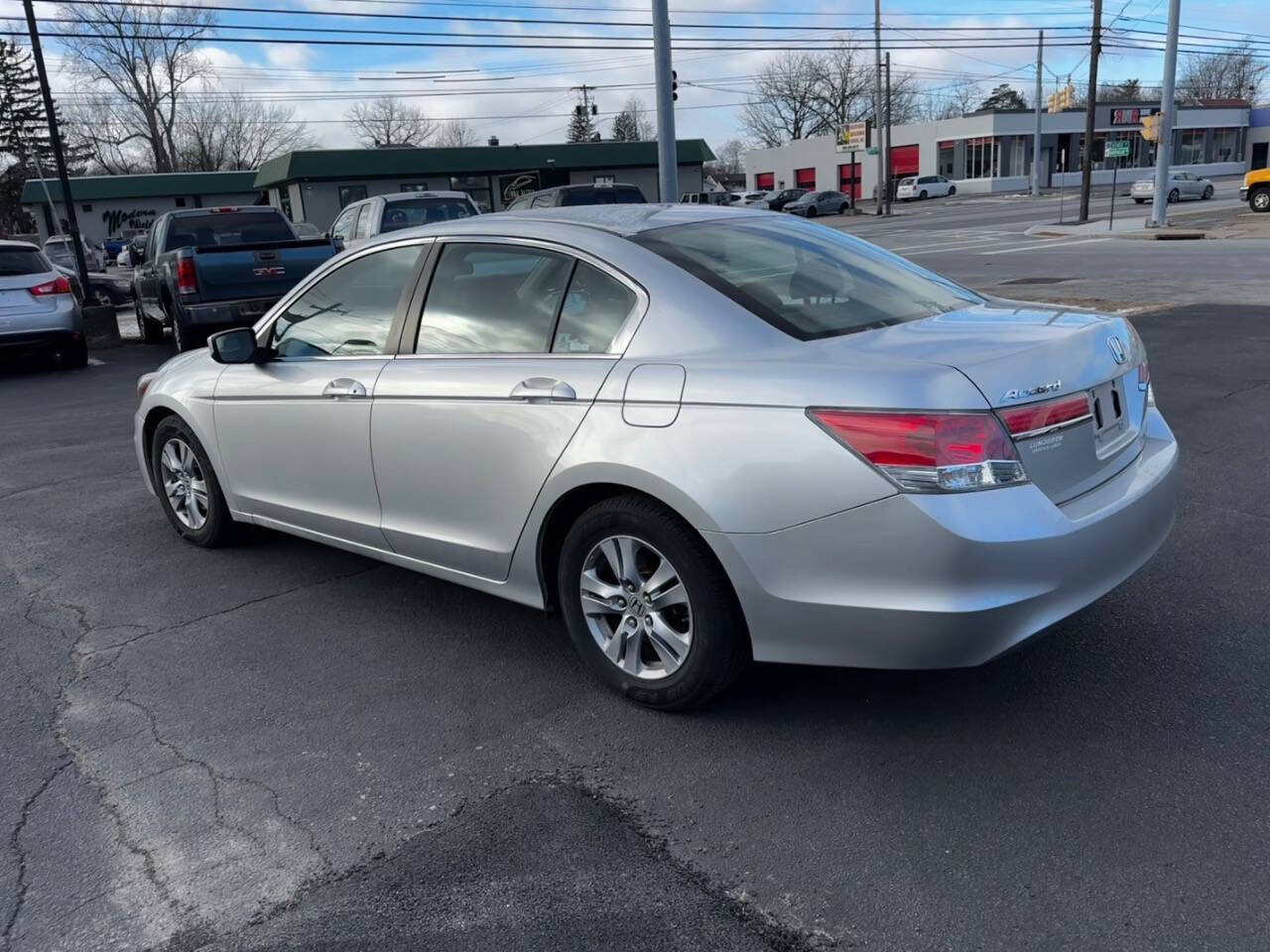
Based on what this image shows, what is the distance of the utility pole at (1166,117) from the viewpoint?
2616cm

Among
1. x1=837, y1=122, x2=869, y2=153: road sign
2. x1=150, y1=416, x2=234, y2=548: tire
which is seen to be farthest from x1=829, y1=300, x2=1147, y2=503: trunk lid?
x1=837, y1=122, x2=869, y2=153: road sign

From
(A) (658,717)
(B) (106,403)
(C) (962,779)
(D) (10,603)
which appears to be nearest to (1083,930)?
(C) (962,779)

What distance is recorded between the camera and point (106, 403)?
10453 mm

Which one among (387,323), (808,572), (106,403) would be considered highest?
(387,323)

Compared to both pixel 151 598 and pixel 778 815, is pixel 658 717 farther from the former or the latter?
pixel 151 598

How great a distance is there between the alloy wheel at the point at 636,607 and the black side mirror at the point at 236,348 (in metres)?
2.11

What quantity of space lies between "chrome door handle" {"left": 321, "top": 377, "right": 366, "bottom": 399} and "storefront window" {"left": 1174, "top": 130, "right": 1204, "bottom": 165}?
87023mm

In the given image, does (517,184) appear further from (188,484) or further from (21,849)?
(21,849)

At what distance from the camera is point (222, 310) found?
1172cm

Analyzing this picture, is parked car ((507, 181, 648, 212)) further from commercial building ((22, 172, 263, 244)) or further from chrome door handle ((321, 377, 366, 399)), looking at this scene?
commercial building ((22, 172, 263, 244))

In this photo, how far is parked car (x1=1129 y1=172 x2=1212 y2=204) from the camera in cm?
4691

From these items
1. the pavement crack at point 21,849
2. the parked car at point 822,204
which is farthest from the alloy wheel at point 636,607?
the parked car at point 822,204

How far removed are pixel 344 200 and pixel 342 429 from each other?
1807 inches

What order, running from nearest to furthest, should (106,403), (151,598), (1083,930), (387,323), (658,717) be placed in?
1. (1083,930)
2. (658,717)
3. (387,323)
4. (151,598)
5. (106,403)
